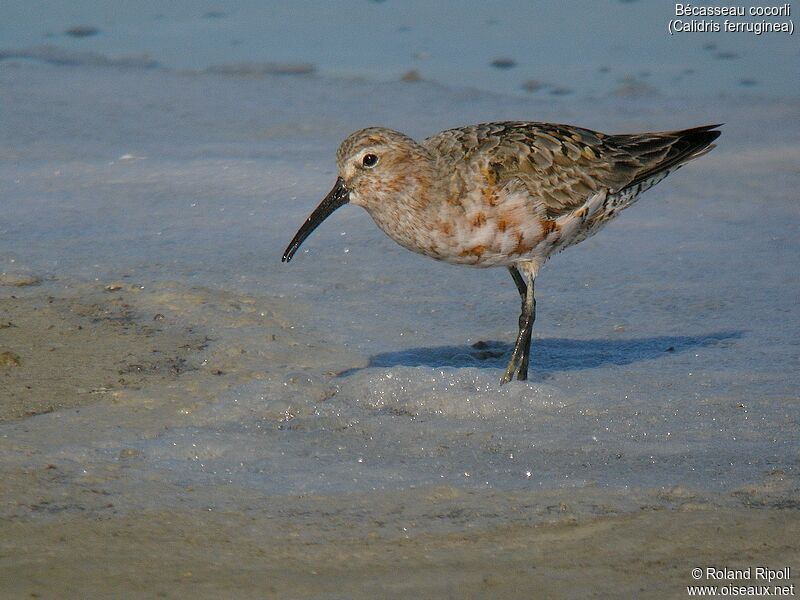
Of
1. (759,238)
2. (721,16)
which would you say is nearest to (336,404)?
(759,238)

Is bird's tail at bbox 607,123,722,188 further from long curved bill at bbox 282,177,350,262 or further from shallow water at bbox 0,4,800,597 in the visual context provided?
long curved bill at bbox 282,177,350,262

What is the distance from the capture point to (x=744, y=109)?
12.5 meters

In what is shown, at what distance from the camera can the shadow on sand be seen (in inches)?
283

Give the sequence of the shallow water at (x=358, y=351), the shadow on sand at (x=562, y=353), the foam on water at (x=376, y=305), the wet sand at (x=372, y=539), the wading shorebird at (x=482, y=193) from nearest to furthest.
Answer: the wet sand at (x=372, y=539) < the shallow water at (x=358, y=351) < the foam on water at (x=376, y=305) < the wading shorebird at (x=482, y=193) < the shadow on sand at (x=562, y=353)

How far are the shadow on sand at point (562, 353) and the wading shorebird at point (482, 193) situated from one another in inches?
15.2

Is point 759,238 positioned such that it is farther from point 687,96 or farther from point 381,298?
point 687,96

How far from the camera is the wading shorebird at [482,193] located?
6852mm

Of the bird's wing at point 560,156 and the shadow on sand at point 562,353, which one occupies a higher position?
the bird's wing at point 560,156

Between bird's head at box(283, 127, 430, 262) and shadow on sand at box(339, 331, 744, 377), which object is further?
shadow on sand at box(339, 331, 744, 377)

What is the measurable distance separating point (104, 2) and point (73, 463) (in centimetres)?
1179

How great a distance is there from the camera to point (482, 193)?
6.87m
